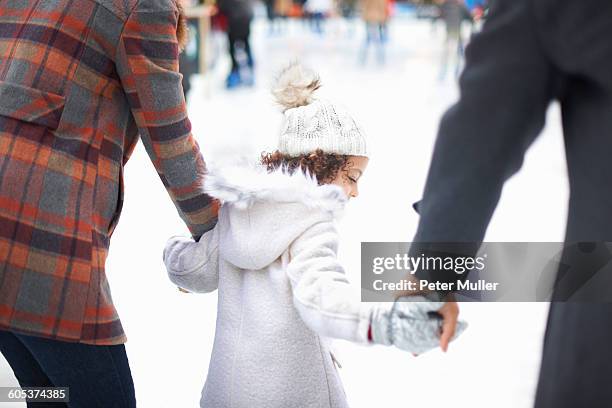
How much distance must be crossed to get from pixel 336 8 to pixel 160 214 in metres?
15.8

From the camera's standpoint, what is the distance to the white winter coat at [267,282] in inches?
65.0

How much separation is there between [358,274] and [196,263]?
180 centimetres


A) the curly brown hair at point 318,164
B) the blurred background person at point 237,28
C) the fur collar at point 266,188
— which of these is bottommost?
the fur collar at point 266,188

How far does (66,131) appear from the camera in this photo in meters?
1.61

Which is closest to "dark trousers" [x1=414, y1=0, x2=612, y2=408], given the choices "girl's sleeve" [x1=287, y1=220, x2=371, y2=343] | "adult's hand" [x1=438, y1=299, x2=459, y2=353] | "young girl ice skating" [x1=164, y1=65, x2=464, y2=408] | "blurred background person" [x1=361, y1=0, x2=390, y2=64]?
"adult's hand" [x1=438, y1=299, x2=459, y2=353]

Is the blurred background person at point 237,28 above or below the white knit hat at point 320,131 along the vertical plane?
above

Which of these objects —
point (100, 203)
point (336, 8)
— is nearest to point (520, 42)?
point (100, 203)

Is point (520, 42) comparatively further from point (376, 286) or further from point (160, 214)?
point (160, 214)

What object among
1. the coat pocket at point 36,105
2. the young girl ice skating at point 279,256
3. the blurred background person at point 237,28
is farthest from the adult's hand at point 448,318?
the blurred background person at point 237,28

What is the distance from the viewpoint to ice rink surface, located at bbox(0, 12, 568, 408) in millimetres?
2891

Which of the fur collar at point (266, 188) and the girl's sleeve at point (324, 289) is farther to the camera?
the fur collar at point (266, 188)

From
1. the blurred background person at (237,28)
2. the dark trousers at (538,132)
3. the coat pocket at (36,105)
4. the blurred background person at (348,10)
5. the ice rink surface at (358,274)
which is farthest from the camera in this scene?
the blurred background person at (348,10)

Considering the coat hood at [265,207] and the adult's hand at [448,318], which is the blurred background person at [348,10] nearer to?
the coat hood at [265,207]

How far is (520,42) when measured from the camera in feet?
3.67
